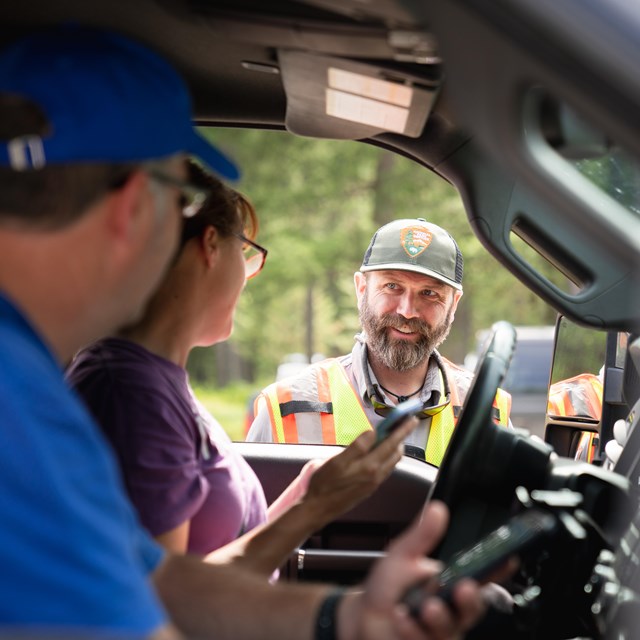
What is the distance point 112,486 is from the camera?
1.12 m

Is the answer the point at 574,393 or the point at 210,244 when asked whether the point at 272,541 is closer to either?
the point at 210,244

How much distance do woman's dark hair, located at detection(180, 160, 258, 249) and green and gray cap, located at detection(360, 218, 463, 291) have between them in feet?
5.04

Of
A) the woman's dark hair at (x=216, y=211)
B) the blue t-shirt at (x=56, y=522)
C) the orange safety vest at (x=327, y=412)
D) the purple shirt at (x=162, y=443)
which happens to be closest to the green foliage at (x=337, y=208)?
the orange safety vest at (x=327, y=412)

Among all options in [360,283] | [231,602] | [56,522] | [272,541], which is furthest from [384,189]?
[56,522]

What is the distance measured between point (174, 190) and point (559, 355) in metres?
2.01

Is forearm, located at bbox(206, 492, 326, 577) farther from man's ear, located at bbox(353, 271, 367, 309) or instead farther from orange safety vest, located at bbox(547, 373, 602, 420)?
man's ear, located at bbox(353, 271, 367, 309)

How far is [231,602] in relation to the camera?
1505 millimetres

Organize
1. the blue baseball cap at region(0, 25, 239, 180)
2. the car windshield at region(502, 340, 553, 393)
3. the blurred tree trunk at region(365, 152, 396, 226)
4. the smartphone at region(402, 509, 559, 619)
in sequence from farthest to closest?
the blurred tree trunk at region(365, 152, 396, 226) → the car windshield at region(502, 340, 553, 393) → the smartphone at region(402, 509, 559, 619) → the blue baseball cap at region(0, 25, 239, 180)

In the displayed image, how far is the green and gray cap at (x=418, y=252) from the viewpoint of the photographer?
3600 mm

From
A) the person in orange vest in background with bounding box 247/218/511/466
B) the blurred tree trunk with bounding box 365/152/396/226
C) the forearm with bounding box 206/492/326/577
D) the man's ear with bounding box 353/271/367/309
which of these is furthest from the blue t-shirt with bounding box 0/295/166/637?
the blurred tree trunk with bounding box 365/152/396/226

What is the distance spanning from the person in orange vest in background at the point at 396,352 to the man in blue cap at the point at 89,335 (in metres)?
1.96

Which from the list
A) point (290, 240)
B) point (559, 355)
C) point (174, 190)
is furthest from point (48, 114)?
point (290, 240)

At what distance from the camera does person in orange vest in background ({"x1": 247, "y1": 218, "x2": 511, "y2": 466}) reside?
3.47 metres

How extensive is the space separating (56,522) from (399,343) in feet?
8.84
